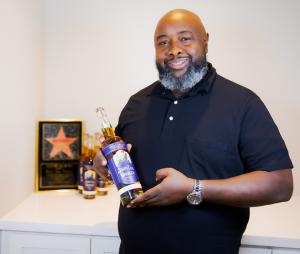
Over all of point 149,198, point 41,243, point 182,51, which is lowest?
point 41,243

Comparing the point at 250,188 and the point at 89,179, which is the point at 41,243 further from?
the point at 250,188

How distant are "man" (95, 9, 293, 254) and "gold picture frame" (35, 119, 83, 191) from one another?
0.63 meters

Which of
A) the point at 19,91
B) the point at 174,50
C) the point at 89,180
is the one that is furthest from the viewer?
the point at 89,180

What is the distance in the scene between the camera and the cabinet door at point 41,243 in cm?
126

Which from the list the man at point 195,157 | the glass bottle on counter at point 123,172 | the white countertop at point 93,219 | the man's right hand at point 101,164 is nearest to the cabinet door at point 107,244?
the white countertop at point 93,219

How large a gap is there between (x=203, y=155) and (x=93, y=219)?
0.58 m

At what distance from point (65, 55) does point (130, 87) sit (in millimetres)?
369

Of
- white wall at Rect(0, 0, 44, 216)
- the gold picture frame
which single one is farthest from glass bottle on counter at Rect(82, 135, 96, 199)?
white wall at Rect(0, 0, 44, 216)

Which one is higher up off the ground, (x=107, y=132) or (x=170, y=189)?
(x=107, y=132)

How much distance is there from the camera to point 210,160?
0.93 metres

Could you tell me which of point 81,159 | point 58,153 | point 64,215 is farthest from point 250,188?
point 58,153

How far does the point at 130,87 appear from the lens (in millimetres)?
1757

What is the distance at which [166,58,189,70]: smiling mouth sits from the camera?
1012 mm

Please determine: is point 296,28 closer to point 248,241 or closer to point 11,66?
point 248,241
